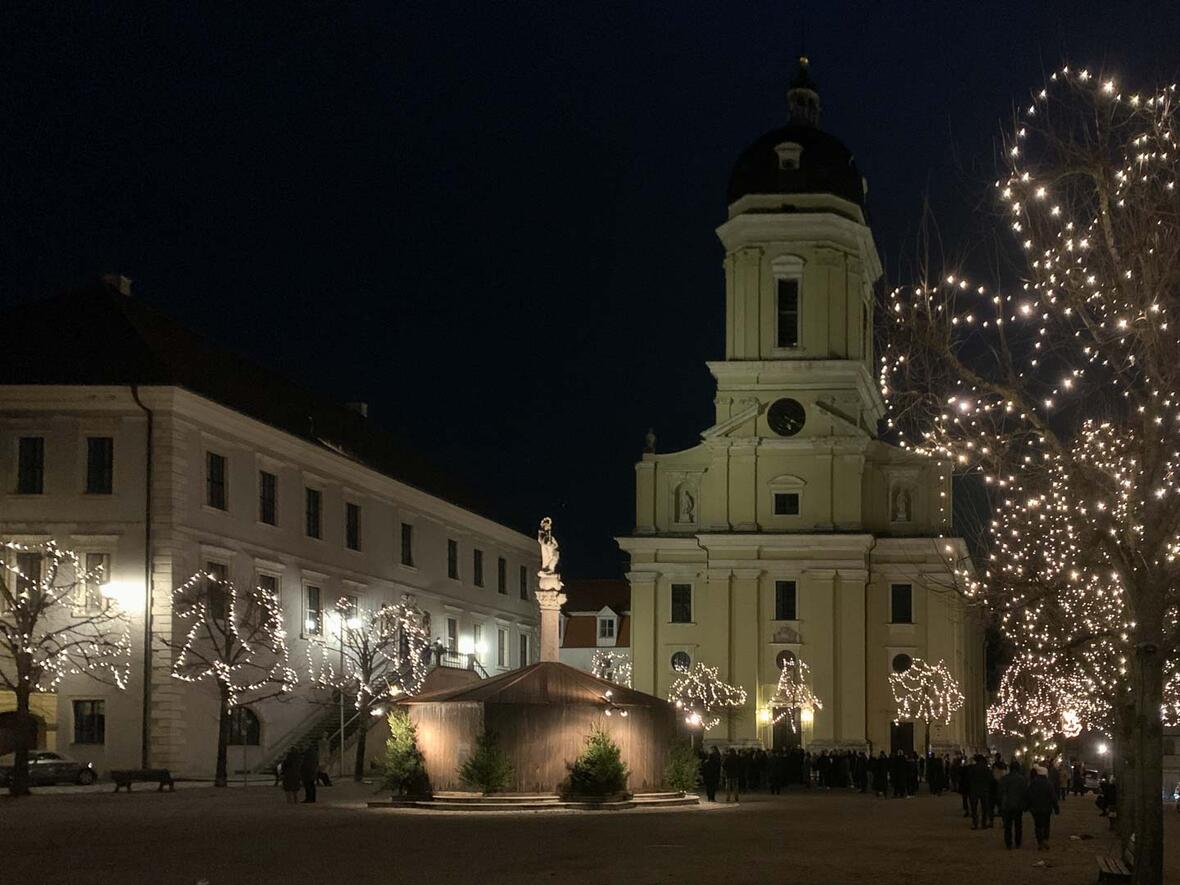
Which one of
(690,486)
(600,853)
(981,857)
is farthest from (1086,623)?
(690,486)

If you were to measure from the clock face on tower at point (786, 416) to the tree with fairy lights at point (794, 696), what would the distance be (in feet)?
30.8

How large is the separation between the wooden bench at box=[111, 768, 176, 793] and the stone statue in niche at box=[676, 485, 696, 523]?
120ft

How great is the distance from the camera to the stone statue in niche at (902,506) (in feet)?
241

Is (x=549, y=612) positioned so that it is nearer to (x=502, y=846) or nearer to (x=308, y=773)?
(x=308, y=773)

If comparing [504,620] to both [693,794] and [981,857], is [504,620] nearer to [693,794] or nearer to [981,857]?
[693,794]

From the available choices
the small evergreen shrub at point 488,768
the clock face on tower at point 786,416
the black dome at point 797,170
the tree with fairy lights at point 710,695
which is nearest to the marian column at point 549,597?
the small evergreen shrub at point 488,768

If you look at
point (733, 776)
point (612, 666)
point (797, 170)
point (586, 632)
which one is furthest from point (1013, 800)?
point (586, 632)

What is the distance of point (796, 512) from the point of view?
2864 inches

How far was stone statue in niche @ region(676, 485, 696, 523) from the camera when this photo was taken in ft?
246

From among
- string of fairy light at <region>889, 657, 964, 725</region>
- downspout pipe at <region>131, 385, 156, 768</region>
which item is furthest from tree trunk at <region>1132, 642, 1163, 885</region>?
string of fairy light at <region>889, 657, 964, 725</region>

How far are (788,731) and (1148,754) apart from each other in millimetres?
52660

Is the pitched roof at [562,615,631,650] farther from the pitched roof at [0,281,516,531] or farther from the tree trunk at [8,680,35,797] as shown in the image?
the tree trunk at [8,680,35,797]

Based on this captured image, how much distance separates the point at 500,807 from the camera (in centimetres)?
3425

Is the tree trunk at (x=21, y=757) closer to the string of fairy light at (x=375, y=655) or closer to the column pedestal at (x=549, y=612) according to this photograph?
the column pedestal at (x=549, y=612)
